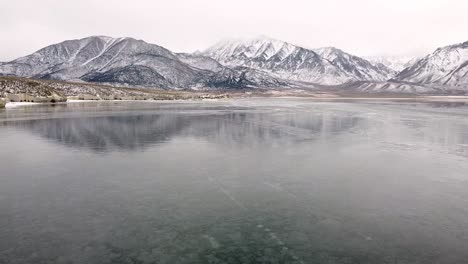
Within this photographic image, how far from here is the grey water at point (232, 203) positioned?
10922mm

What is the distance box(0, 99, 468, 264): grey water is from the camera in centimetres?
1092

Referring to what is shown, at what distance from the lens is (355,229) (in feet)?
41.0

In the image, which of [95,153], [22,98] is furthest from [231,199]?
[22,98]

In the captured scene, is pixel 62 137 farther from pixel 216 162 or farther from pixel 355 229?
pixel 355 229

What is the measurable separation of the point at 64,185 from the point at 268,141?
18202mm

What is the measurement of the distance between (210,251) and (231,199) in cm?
487

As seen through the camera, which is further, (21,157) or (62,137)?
(62,137)

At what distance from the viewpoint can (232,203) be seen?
49.6 ft

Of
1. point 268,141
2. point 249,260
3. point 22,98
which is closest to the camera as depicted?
point 249,260

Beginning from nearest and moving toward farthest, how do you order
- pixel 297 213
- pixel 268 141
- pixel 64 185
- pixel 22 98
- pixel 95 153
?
1. pixel 297 213
2. pixel 64 185
3. pixel 95 153
4. pixel 268 141
5. pixel 22 98

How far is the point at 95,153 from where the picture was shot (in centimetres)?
2595

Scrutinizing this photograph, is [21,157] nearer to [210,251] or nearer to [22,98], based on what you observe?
[210,251]

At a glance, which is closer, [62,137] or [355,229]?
[355,229]

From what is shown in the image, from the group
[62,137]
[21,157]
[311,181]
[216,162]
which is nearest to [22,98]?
[62,137]
